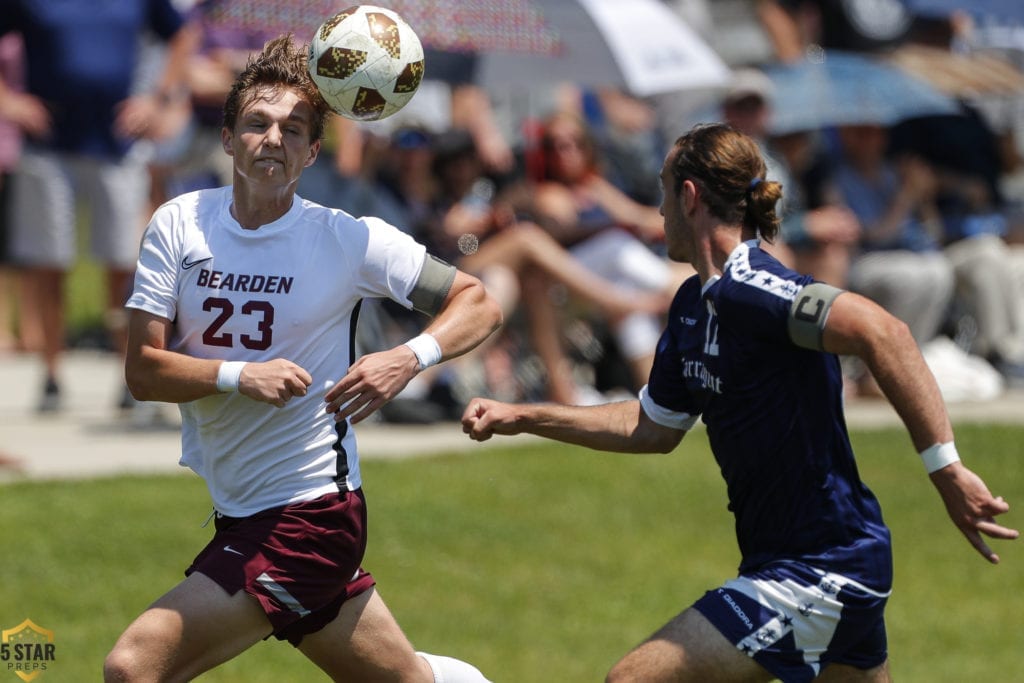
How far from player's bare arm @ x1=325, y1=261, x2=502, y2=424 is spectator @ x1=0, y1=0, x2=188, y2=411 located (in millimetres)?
6116

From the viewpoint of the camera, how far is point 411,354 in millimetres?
4699

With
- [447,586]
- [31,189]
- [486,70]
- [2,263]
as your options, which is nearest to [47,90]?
[31,189]

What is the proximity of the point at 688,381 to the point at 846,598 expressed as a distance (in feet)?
2.53

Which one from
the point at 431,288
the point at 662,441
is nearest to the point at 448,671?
the point at 662,441

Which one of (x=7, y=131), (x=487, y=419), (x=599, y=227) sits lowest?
(x=599, y=227)

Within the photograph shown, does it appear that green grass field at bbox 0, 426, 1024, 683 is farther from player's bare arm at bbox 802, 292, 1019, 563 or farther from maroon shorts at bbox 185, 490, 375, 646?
player's bare arm at bbox 802, 292, 1019, 563

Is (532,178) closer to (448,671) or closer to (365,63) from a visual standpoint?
(365,63)

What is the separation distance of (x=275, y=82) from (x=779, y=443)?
1.77 meters

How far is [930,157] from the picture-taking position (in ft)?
45.1

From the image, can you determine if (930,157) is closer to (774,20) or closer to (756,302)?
(774,20)

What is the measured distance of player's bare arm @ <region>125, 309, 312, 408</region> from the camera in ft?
14.7

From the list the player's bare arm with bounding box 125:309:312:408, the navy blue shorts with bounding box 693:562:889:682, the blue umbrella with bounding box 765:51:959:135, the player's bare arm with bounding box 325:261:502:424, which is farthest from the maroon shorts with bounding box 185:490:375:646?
the blue umbrella with bounding box 765:51:959:135

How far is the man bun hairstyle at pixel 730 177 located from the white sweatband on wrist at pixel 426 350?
84cm

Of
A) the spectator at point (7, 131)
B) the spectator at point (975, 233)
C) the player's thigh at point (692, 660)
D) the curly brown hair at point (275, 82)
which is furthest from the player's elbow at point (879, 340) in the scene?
the spectator at point (975, 233)
